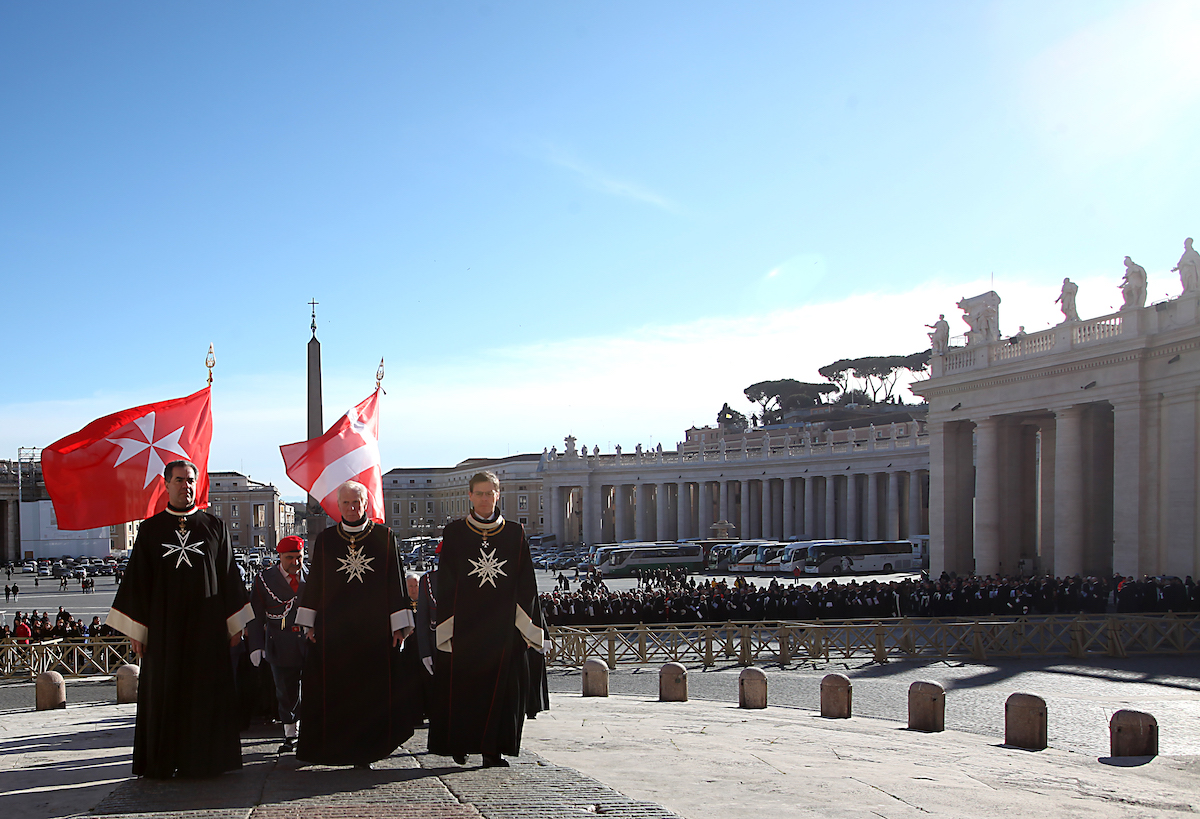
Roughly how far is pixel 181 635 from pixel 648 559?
171ft

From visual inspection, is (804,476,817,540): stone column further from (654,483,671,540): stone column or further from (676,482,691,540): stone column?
(654,483,671,540): stone column

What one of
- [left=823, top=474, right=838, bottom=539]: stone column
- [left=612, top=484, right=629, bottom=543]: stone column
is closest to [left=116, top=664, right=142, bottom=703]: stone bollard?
[left=823, top=474, right=838, bottom=539]: stone column

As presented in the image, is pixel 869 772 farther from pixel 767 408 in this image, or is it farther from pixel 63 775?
pixel 767 408

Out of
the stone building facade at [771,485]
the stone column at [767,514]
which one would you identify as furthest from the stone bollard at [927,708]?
the stone column at [767,514]

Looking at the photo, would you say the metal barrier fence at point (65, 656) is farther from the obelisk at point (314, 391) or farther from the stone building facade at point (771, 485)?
the stone building facade at point (771, 485)

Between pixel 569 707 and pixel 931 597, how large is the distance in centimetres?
1662

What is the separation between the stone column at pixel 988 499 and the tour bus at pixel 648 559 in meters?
25.5

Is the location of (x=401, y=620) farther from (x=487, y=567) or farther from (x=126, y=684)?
(x=126, y=684)

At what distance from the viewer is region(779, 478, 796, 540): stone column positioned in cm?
7781

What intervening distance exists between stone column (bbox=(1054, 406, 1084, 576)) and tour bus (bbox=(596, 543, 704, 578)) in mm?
29094

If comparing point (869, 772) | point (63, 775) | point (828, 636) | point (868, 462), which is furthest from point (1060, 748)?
point (868, 462)

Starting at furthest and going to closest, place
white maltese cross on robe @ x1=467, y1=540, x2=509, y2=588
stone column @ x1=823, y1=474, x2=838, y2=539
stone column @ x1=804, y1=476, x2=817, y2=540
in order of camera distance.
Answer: stone column @ x1=804, y1=476, x2=817, y2=540 < stone column @ x1=823, y1=474, x2=838, y2=539 < white maltese cross on robe @ x1=467, y1=540, x2=509, y2=588

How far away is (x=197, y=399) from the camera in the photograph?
499 inches

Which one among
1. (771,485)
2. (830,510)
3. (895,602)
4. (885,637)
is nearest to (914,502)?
(830,510)
